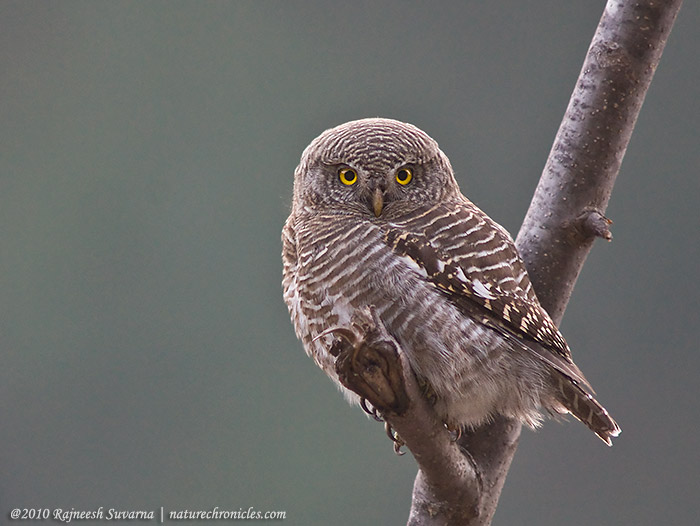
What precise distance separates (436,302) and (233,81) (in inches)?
282

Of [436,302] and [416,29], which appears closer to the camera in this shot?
[436,302]

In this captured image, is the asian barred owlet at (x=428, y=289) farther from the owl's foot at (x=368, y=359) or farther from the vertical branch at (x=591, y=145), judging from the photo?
the owl's foot at (x=368, y=359)

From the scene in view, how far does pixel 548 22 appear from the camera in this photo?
30.2 feet

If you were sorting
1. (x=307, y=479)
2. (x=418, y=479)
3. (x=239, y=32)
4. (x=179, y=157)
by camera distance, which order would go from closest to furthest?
(x=418, y=479), (x=307, y=479), (x=179, y=157), (x=239, y=32)

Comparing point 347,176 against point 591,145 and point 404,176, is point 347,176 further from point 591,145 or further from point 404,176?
point 591,145

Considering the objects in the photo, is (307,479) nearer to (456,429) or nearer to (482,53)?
(482,53)

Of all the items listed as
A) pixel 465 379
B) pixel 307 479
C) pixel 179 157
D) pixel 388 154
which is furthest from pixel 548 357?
pixel 179 157

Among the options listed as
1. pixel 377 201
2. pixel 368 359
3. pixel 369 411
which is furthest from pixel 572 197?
pixel 368 359

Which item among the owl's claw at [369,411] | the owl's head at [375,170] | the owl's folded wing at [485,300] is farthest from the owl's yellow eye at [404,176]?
the owl's claw at [369,411]

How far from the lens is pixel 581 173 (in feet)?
9.39

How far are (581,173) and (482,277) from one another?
22.3 inches

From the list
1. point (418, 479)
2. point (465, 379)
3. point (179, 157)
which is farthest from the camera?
point (179, 157)

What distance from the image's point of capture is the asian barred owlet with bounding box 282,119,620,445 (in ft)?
8.21

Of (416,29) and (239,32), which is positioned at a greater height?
(416,29)
